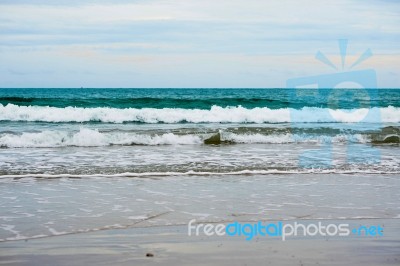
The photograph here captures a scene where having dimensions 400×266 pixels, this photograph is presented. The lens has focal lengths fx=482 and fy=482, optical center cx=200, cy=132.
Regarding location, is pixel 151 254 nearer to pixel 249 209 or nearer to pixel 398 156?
pixel 249 209

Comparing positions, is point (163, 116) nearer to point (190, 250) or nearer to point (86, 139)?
point (86, 139)

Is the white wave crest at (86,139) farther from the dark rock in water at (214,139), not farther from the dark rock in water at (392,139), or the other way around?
the dark rock in water at (392,139)

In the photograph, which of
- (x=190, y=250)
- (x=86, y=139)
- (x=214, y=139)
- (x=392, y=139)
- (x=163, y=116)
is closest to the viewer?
(x=190, y=250)

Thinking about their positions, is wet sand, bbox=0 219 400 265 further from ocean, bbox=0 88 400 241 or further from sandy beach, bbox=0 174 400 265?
ocean, bbox=0 88 400 241

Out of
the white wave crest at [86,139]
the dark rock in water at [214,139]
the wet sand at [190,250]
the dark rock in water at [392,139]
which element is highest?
the white wave crest at [86,139]

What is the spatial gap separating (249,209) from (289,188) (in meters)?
1.74

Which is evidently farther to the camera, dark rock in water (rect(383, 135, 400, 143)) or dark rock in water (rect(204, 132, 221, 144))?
dark rock in water (rect(383, 135, 400, 143))

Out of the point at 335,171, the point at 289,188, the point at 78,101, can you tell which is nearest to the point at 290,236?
the point at 289,188

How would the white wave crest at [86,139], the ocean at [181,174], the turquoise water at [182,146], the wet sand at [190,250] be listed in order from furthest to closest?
1. the white wave crest at [86,139]
2. the turquoise water at [182,146]
3. the ocean at [181,174]
4. the wet sand at [190,250]

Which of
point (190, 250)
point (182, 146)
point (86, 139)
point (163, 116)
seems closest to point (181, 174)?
point (190, 250)

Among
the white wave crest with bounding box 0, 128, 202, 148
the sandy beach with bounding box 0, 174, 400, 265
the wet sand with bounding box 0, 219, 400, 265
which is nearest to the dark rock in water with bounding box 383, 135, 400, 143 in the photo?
the white wave crest with bounding box 0, 128, 202, 148

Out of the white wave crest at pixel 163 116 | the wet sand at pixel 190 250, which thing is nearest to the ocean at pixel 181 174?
the wet sand at pixel 190 250

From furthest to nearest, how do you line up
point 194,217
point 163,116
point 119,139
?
point 163,116
point 119,139
point 194,217

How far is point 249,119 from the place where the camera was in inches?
933
